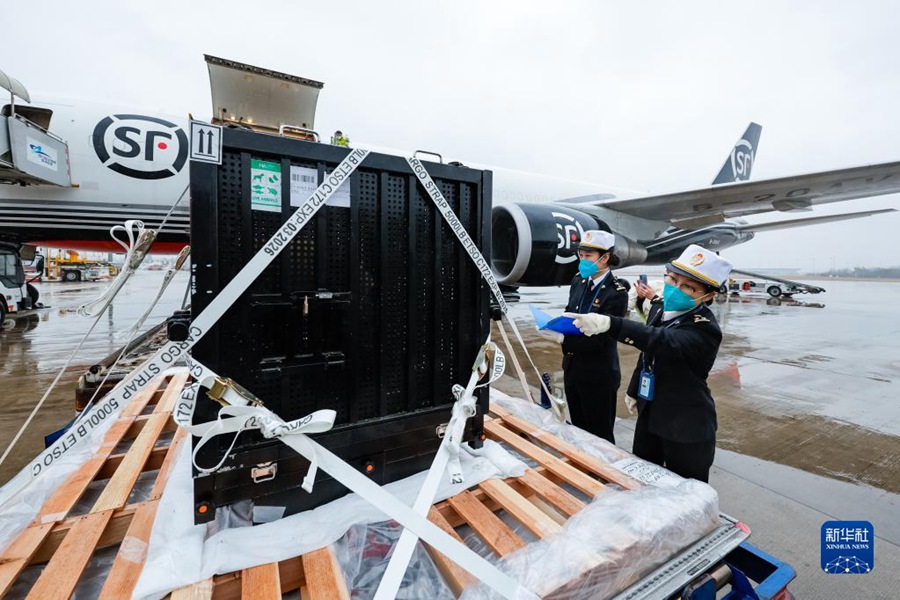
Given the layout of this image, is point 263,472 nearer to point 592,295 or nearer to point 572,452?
point 572,452

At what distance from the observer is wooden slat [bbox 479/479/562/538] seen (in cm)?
155

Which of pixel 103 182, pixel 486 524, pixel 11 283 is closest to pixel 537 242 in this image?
pixel 486 524

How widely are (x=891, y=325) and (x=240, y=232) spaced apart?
52.9ft

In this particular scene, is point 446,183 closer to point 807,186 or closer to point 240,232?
point 240,232

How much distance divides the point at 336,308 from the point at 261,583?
97 cm

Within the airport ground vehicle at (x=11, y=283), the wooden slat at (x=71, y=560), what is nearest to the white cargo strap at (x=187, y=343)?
the wooden slat at (x=71, y=560)

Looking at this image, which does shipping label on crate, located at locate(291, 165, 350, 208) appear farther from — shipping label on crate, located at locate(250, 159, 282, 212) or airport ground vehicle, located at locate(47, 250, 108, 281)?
airport ground vehicle, located at locate(47, 250, 108, 281)

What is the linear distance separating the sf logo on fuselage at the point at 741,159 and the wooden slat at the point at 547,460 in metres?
14.3

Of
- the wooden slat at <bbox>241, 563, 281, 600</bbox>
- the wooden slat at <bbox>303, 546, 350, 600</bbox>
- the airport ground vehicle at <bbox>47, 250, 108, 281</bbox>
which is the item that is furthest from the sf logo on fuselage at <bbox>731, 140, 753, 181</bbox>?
the airport ground vehicle at <bbox>47, 250, 108, 281</bbox>

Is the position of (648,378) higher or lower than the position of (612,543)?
higher

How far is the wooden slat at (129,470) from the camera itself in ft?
5.45

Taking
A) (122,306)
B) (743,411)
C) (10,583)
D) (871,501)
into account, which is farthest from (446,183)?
(122,306)

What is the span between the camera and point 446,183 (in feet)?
6.34

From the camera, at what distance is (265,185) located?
1.53 meters
